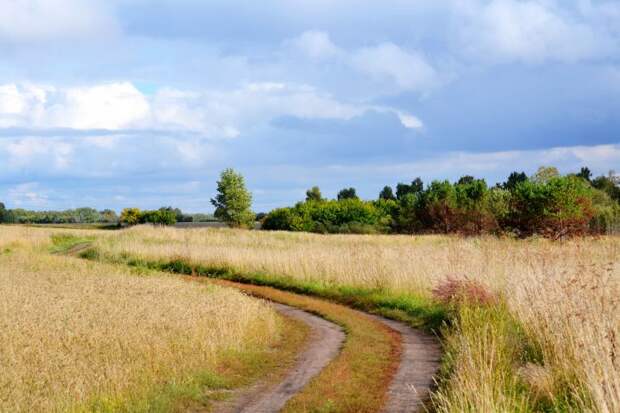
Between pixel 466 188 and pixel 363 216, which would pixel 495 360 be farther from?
pixel 363 216

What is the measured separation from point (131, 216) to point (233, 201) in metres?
42.3

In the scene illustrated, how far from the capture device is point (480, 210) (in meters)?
81.0

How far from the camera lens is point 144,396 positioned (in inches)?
473

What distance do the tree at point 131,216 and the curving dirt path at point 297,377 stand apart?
376 feet

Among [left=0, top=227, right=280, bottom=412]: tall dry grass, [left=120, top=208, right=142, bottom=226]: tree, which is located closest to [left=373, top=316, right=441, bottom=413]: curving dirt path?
[left=0, top=227, right=280, bottom=412]: tall dry grass

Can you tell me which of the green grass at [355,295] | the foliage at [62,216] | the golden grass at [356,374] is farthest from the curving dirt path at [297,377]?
the foliage at [62,216]

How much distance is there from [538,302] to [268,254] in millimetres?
23954

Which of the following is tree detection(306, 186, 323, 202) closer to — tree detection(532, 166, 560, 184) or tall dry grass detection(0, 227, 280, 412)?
tree detection(532, 166, 560, 184)

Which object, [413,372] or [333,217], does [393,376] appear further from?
[333,217]

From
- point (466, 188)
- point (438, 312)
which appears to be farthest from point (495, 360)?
point (466, 188)

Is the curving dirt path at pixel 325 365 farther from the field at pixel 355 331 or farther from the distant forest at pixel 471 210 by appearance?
the distant forest at pixel 471 210

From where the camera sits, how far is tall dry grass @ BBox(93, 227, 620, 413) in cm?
944

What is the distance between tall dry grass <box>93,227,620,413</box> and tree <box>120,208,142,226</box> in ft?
330

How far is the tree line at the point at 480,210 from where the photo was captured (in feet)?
210
